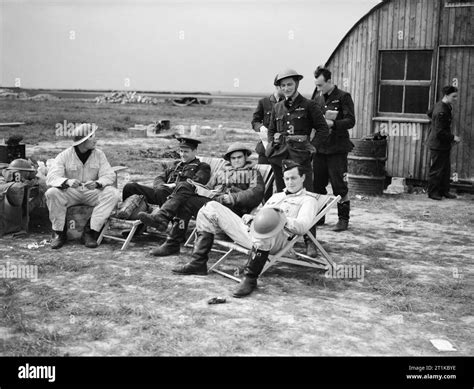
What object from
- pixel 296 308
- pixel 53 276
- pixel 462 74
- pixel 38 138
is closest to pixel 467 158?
pixel 462 74

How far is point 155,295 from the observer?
588 cm

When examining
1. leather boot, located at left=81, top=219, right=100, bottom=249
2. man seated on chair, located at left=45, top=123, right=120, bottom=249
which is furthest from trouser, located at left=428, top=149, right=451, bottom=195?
leather boot, located at left=81, top=219, right=100, bottom=249

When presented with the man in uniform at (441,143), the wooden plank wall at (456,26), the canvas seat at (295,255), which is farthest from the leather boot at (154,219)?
the wooden plank wall at (456,26)

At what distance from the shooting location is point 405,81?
12781 millimetres

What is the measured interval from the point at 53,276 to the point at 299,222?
2762 millimetres

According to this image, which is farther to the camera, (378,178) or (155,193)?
(378,178)

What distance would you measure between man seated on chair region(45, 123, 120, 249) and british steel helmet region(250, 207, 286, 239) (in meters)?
2.72

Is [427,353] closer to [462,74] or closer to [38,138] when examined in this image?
[462,74]

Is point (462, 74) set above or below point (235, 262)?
above

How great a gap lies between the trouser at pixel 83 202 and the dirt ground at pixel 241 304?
1.24ft

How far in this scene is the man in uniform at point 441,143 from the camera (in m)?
11.5

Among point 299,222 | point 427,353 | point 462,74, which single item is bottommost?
point 427,353

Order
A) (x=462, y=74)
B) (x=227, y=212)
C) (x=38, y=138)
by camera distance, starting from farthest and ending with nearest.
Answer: (x=38, y=138) → (x=462, y=74) → (x=227, y=212)

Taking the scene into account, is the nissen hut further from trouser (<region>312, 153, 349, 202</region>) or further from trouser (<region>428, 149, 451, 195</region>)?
trouser (<region>312, 153, 349, 202</region>)
